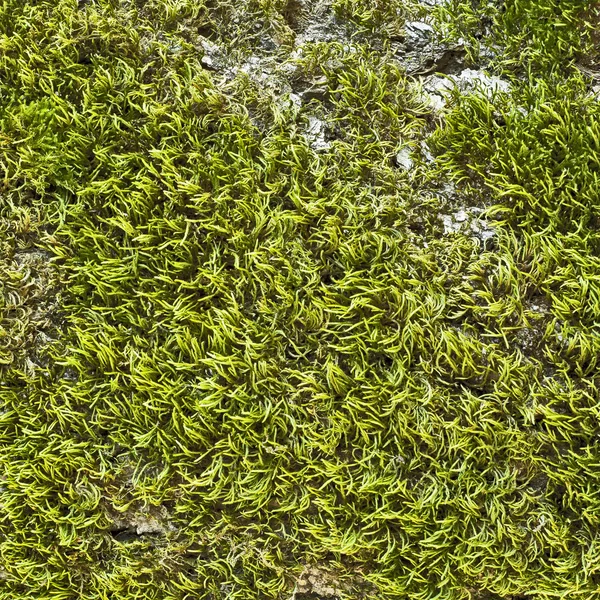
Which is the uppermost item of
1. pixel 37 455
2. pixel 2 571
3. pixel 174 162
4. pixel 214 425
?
pixel 174 162

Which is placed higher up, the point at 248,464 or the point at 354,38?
the point at 354,38

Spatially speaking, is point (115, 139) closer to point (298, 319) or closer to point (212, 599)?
point (298, 319)

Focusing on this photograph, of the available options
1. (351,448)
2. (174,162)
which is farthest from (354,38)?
(351,448)

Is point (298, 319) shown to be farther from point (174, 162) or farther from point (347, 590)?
point (347, 590)

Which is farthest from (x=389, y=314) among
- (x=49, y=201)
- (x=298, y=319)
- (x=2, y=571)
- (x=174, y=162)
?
(x=2, y=571)

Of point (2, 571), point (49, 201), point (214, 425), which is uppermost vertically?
point (49, 201)

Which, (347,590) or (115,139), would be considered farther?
(115,139)
